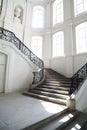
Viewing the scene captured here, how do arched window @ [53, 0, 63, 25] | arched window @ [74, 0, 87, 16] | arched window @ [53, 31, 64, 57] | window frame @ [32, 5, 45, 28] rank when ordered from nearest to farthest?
arched window @ [74, 0, 87, 16] → arched window @ [53, 31, 64, 57] → arched window @ [53, 0, 63, 25] → window frame @ [32, 5, 45, 28]

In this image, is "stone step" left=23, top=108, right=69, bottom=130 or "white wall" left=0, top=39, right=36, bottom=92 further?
"white wall" left=0, top=39, right=36, bottom=92

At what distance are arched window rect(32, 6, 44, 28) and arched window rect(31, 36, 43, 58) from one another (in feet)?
4.62

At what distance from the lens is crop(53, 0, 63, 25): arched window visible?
11.1 m

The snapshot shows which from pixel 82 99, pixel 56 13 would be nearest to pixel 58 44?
pixel 56 13

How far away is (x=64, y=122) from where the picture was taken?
3.17 m

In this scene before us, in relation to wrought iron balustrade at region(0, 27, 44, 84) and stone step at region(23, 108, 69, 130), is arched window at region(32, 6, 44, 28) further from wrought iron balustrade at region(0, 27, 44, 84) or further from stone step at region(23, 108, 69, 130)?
stone step at region(23, 108, 69, 130)

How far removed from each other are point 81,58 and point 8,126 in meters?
7.15

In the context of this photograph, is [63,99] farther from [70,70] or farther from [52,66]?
[52,66]

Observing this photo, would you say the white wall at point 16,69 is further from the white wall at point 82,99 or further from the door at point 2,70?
the white wall at point 82,99

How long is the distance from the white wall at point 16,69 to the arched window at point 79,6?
Answer: 20.7 feet

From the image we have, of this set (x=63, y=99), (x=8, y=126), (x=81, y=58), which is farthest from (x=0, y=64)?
(x=81, y=58)

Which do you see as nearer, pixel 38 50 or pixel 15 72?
pixel 15 72

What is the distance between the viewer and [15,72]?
23.1ft

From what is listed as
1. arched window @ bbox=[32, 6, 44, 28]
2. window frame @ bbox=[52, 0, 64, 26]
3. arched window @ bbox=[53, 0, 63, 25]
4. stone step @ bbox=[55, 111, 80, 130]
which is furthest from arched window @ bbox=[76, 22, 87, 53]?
stone step @ bbox=[55, 111, 80, 130]
